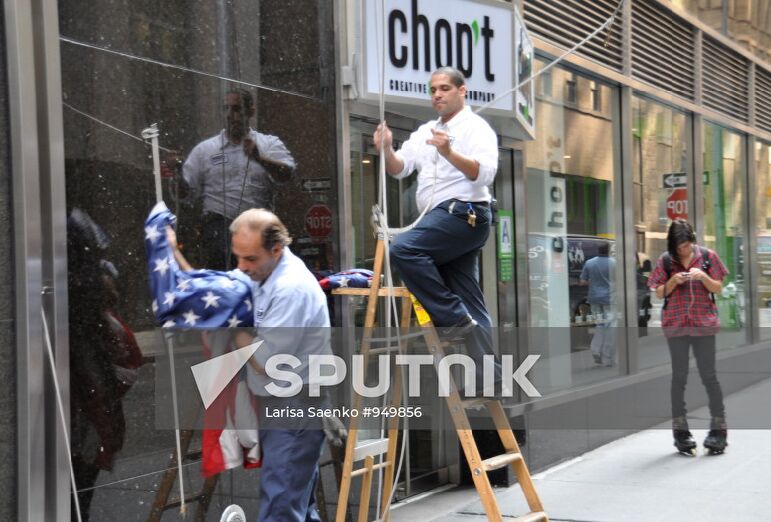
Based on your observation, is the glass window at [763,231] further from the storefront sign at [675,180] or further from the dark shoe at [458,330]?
the dark shoe at [458,330]

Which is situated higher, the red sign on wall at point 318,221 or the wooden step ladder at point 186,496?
the red sign on wall at point 318,221

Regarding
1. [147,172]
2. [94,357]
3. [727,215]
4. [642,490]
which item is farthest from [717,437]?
[727,215]

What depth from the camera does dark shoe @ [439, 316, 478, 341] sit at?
16.3 ft

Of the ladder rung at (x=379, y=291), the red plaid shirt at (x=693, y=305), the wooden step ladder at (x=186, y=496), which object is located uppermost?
the ladder rung at (x=379, y=291)

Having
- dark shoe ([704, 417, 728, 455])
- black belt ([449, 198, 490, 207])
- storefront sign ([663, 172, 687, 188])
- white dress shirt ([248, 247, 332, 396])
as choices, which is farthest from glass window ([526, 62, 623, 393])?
white dress shirt ([248, 247, 332, 396])

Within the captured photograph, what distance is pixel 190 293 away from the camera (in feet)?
14.0

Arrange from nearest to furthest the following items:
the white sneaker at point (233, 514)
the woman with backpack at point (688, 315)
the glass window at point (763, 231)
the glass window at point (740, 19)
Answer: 1. the white sneaker at point (233, 514)
2. the woman with backpack at point (688, 315)
3. the glass window at point (740, 19)
4. the glass window at point (763, 231)

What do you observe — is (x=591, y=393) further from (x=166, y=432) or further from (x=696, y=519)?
(x=166, y=432)

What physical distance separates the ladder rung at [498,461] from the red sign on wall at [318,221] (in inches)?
67.6

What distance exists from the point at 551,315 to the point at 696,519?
3.01 metres

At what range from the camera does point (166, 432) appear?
497 centimetres

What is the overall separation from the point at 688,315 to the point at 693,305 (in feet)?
0.30

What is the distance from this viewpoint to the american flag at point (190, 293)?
14.0ft

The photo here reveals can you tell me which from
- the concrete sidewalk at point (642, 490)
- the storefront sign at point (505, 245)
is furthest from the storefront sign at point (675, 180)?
the storefront sign at point (505, 245)
